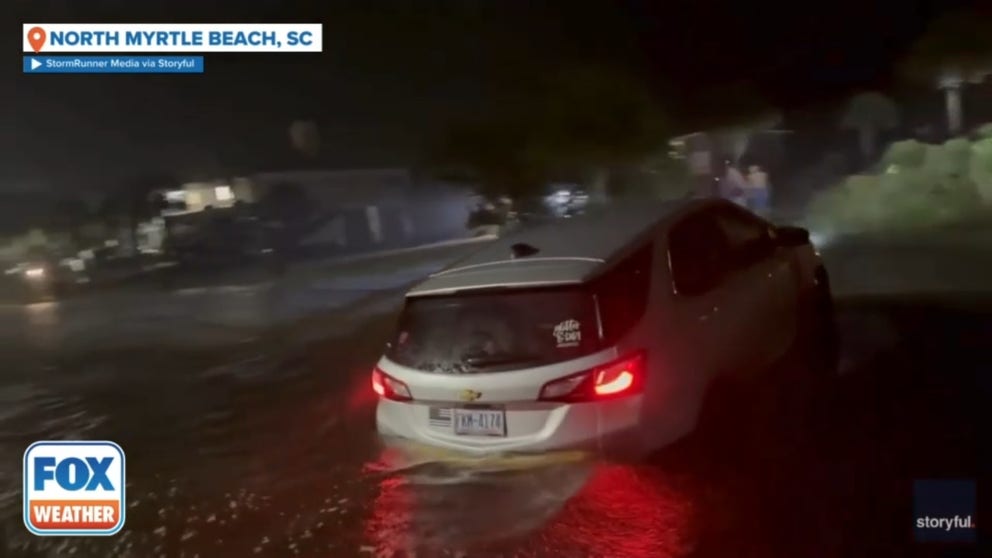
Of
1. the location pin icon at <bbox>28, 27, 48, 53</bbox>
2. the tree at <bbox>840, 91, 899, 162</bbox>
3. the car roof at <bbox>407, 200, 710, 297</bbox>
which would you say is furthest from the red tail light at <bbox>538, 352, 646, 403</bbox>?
the location pin icon at <bbox>28, 27, 48, 53</bbox>

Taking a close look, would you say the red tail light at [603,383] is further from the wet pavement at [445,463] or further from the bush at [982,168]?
the bush at [982,168]

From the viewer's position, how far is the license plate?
3.96 meters

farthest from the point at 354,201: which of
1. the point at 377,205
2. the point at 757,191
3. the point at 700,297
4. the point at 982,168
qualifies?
the point at 982,168

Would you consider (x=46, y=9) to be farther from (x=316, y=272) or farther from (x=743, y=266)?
(x=743, y=266)

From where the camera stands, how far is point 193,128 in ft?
15.4

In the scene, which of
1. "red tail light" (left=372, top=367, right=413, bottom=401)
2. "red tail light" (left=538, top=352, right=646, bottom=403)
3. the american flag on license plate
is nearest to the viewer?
"red tail light" (left=538, top=352, right=646, bottom=403)

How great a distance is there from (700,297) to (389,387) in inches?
53.5

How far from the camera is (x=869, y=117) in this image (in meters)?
4.65

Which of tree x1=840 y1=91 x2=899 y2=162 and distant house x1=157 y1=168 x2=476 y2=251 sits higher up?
tree x1=840 y1=91 x2=899 y2=162

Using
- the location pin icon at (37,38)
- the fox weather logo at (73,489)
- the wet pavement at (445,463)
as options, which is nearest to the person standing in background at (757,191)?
the wet pavement at (445,463)

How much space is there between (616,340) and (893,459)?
1.30 metres

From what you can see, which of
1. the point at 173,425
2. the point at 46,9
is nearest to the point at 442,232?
the point at 173,425

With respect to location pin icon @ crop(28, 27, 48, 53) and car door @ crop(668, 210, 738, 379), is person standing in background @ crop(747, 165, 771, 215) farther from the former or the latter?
location pin icon @ crop(28, 27, 48, 53)

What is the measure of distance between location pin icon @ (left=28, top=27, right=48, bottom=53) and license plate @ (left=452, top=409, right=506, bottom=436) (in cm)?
247
